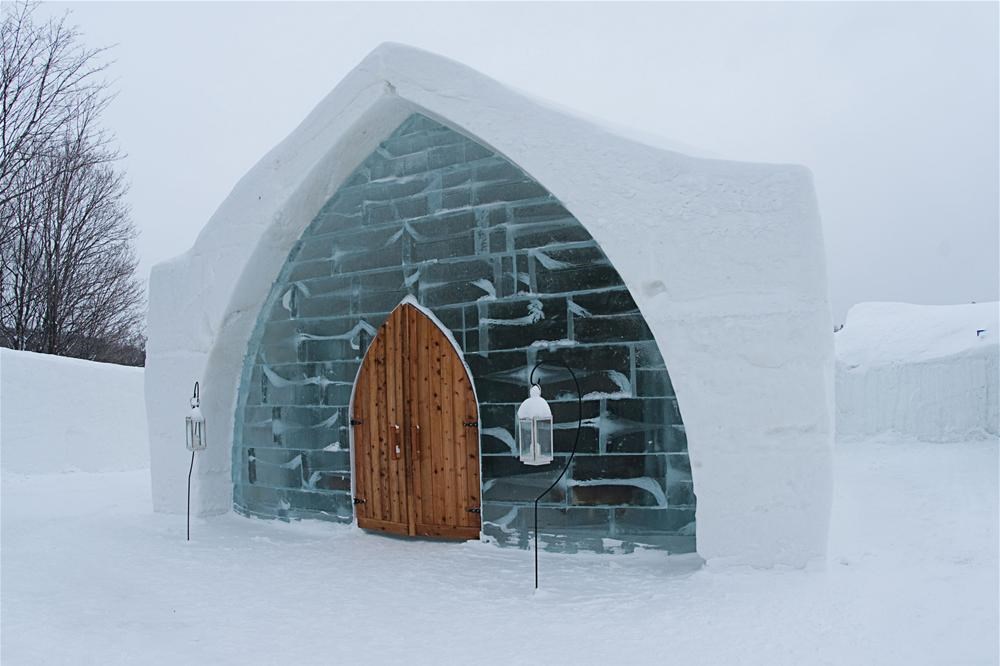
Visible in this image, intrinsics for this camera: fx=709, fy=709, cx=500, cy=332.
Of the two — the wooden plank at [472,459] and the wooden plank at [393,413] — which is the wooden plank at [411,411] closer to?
the wooden plank at [393,413]

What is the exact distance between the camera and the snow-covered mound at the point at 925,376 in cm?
944

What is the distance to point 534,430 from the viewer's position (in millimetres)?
4586

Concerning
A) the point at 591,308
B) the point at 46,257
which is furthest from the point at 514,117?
the point at 46,257

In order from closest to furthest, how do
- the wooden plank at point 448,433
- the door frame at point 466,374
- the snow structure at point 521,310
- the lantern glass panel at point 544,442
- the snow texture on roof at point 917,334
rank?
1. the snow structure at point 521,310
2. the lantern glass panel at point 544,442
3. the door frame at point 466,374
4. the wooden plank at point 448,433
5. the snow texture on roof at point 917,334

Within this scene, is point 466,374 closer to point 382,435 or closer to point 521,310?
point 521,310

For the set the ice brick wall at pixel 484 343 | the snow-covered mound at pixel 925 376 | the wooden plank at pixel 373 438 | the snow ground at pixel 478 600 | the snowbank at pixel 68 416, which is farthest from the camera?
the snowbank at pixel 68 416

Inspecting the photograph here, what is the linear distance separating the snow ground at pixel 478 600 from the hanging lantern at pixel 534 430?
0.83 metres

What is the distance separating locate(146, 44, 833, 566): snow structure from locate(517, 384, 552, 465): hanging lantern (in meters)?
0.67

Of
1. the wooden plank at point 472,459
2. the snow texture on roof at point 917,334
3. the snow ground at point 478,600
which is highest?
the snow texture on roof at point 917,334

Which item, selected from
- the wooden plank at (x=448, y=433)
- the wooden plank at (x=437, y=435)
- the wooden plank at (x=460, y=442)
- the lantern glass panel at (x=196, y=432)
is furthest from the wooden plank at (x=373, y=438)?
the lantern glass panel at (x=196, y=432)

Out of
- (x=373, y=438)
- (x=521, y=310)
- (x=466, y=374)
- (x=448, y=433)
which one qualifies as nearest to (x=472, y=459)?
(x=448, y=433)

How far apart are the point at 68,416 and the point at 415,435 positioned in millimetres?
7941

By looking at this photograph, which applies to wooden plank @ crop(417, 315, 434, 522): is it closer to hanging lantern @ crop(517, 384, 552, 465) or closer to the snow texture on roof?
hanging lantern @ crop(517, 384, 552, 465)

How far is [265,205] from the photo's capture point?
256 inches
